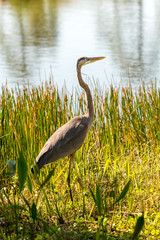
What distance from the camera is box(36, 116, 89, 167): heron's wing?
3.33 meters

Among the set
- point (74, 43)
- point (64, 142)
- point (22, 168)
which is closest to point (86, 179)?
point (64, 142)

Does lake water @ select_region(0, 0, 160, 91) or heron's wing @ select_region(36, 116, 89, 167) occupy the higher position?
lake water @ select_region(0, 0, 160, 91)

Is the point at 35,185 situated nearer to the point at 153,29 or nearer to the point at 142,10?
the point at 153,29

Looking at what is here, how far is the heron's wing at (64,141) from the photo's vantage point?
3334 millimetres

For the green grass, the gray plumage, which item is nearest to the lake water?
the green grass

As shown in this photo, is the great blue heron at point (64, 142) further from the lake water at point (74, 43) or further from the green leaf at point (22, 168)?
the lake water at point (74, 43)

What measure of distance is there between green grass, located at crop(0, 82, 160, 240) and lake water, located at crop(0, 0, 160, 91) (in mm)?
2811

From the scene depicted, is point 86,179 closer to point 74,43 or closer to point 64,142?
point 64,142

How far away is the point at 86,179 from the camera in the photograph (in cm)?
383

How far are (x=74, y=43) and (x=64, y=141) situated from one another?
15.5 m

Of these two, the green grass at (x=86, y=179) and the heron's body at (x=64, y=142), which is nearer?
the green grass at (x=86, y=179)

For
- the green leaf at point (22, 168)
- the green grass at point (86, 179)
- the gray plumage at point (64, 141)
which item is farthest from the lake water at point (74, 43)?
the green leaf at point (22, 168)

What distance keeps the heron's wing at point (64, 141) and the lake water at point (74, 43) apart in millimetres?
4197

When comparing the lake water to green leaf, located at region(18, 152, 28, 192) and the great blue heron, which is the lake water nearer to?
the great blue heron
